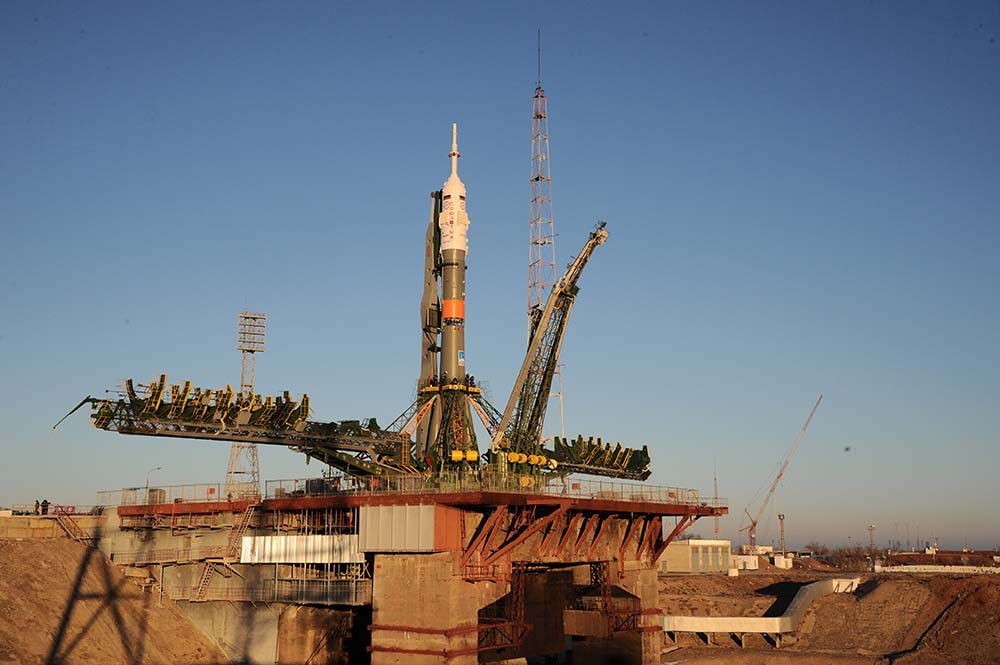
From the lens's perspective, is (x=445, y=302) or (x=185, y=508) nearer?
(x=185, y=508)

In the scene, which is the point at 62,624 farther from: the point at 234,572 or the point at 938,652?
the point at 938,652

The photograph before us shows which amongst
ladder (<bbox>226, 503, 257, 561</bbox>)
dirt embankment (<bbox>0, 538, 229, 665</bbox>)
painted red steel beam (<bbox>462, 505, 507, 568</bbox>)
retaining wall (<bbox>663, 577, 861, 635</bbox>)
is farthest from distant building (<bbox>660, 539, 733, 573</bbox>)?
dirt embankment (<bbox>0, 538, 229, 665</bbox>)

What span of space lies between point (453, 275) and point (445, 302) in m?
2.69

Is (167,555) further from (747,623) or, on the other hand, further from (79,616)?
(747,623)

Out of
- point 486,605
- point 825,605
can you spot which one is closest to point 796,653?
point 825,605

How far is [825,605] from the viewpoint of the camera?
4218 inches

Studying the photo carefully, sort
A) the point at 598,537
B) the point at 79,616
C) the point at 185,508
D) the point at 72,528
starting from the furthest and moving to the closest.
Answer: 1. the point at 72,528
2. the point at 598,537
3. the point at 185,508
4. the point at 79,616

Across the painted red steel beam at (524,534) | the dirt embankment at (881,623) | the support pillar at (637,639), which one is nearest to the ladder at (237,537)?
the painted red steel beam at (524,534)

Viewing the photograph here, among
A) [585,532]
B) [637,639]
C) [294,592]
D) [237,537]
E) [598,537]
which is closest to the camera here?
[294,592]

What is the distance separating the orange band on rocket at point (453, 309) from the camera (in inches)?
3563

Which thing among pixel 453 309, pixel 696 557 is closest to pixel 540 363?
pixel 453 309

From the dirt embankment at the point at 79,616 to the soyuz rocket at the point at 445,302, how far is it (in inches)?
1031

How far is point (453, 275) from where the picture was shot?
91250 millimetres

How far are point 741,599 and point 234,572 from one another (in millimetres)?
64543
